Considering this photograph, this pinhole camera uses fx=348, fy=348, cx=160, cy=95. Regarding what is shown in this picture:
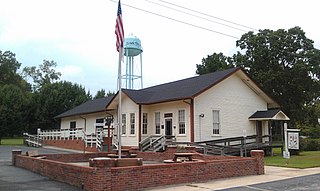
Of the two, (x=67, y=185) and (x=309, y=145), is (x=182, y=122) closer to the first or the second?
(x=67, y=185)

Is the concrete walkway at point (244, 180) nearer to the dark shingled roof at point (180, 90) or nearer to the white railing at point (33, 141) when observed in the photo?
the dark shingled roof at point (180, 90)

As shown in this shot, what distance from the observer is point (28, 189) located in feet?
38.8

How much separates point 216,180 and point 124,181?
4388 millimetres

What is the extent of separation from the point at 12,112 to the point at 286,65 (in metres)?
34.6

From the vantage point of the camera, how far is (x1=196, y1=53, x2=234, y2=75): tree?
143ft

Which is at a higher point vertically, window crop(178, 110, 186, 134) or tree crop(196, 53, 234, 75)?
tree crop(196, 53, 234, 75)

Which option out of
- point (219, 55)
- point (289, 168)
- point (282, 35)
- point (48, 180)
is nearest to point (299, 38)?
point (282, 35)

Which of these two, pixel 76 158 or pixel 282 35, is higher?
pixel 282 35

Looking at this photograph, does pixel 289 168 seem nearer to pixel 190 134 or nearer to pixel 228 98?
pixel 190 134

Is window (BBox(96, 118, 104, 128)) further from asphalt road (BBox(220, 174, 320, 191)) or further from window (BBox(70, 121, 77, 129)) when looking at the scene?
asphalt road (BBox(220, 174, 320, 191))

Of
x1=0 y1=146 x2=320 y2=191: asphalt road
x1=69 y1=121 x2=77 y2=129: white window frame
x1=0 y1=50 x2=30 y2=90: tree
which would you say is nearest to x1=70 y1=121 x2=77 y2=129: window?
x1=69 y1=121 x2=77 y2=129: white window frame

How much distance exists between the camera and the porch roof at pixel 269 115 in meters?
26.7

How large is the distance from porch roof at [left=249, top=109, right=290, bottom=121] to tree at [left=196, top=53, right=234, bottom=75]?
15408 mm

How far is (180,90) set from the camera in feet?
91.1
